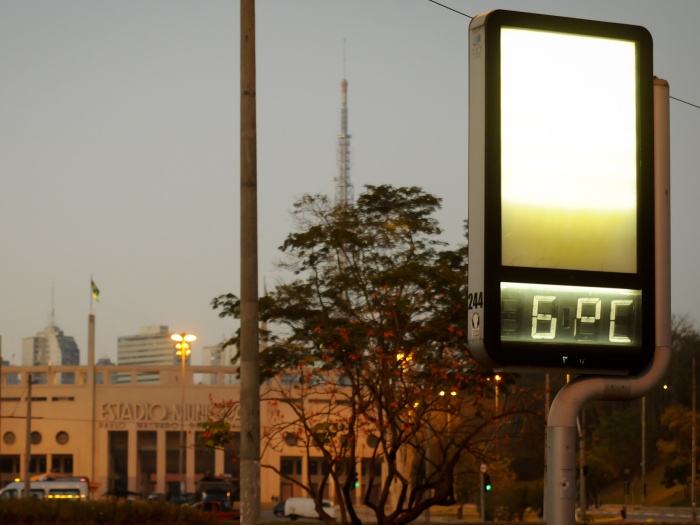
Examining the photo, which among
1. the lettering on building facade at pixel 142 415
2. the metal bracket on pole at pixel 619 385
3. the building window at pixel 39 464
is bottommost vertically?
the building window at pixel 39 464

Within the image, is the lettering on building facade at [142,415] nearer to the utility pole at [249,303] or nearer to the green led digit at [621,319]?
the utility pole at [249,303]

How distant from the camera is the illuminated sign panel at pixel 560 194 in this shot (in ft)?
20.1

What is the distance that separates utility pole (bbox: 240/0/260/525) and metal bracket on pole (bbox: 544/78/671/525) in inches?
237

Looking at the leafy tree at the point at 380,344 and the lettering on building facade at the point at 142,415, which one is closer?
the leafy tree at the point at 380,344

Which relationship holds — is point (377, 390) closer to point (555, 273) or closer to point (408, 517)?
point (408, 517)

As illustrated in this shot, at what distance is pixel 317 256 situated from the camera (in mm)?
31125

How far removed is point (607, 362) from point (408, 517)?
20234 millimetres

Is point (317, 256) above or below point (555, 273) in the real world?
above

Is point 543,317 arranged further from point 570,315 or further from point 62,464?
point 62,464

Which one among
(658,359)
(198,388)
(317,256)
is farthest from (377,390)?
(198,388)

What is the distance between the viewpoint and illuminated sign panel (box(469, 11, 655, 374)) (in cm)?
612

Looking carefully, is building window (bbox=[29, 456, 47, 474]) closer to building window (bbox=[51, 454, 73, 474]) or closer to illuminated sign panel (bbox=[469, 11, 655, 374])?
building window (bbox=[51, 454, 73, 474])

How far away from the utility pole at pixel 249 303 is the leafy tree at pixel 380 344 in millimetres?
13530

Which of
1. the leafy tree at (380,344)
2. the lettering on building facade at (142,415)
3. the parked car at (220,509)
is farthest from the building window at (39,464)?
the leafy tree at (380,344)
